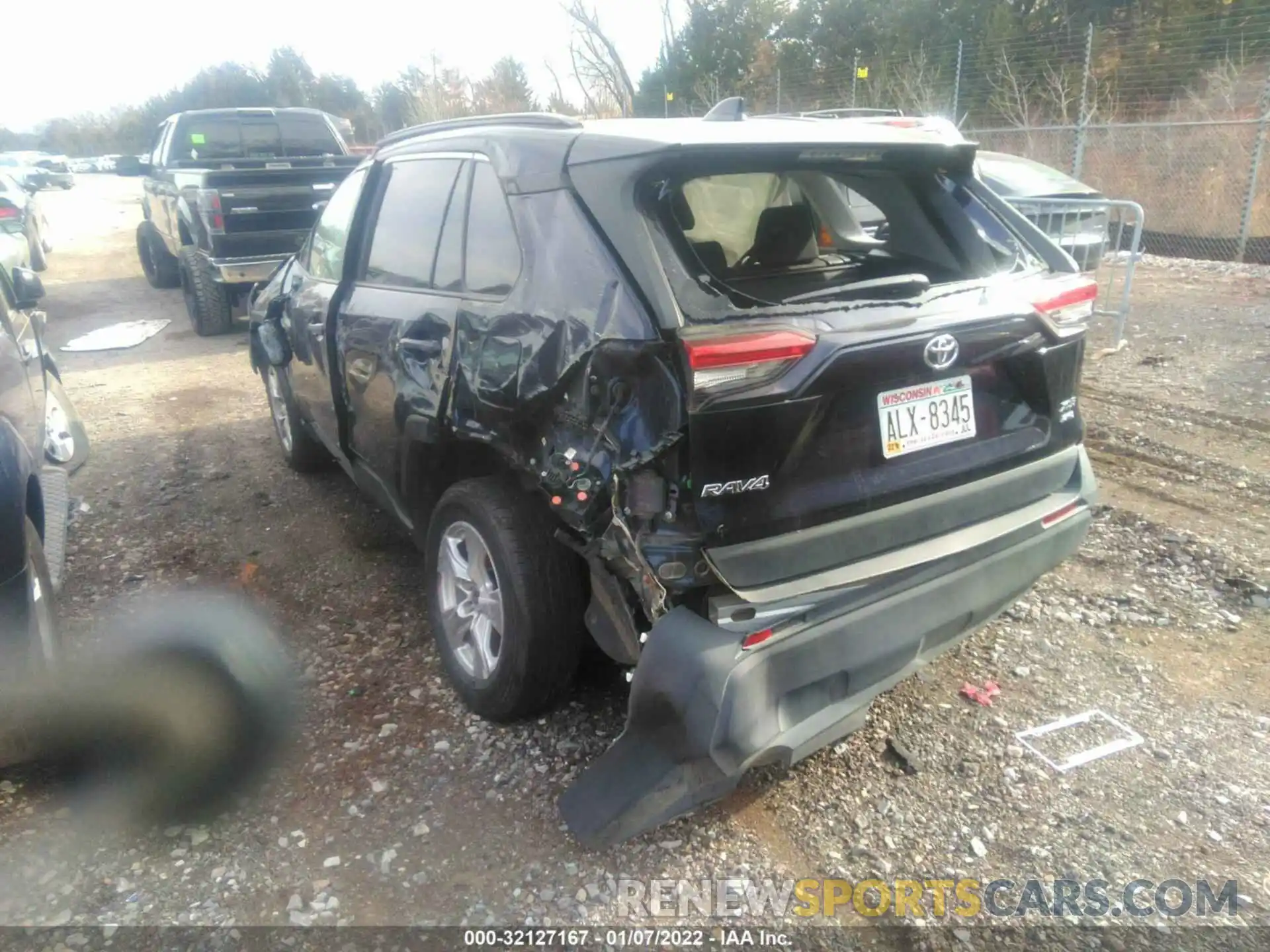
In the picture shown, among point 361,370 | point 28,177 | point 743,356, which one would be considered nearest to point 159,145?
point 361,370

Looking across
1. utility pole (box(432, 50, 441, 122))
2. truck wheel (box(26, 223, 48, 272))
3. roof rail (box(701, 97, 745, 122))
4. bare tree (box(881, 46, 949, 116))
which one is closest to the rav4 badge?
roof rail (box(701, 97, 745, 122))

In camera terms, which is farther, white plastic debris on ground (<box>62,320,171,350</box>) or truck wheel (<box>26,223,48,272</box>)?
truck wheel (<box>26,223,48,272</box>)

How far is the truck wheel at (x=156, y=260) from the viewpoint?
11992 mm

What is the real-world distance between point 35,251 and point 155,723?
45.9 feet

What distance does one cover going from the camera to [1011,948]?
2.23 m

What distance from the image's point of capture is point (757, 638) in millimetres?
2195

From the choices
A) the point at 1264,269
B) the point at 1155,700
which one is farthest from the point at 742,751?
the point at 1264,269

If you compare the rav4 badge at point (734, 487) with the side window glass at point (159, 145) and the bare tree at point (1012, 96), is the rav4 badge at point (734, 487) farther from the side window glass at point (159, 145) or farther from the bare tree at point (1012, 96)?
the bare tree at point (1012, 96)

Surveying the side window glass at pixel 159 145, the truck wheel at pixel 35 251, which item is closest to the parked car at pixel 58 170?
the truck wheel at pixel 35 251

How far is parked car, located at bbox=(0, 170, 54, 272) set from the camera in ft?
40.3

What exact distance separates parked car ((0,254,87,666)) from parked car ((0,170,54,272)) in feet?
27.1

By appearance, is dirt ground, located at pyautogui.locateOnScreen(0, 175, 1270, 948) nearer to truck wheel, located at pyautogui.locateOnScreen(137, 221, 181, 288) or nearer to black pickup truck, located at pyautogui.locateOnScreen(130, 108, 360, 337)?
black pickup truck, located at pyautogui.locateOnScreen(130, 108, 360, 337)

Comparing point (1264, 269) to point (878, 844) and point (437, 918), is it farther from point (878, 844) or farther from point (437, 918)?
point (437, 918)

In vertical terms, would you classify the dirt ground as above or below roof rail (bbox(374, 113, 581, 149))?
below
